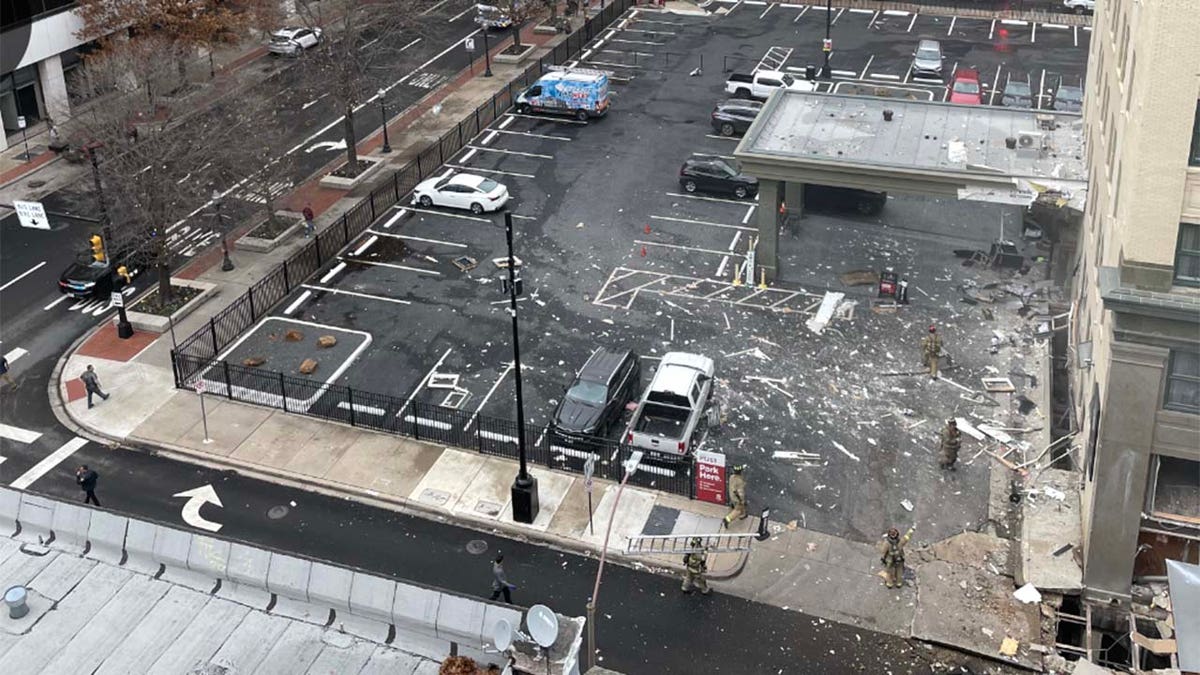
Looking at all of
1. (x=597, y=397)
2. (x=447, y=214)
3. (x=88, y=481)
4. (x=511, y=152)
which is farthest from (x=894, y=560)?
(x=511, y=152)

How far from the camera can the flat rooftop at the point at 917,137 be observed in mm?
38062

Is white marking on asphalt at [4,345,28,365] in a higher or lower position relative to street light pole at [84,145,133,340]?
lower

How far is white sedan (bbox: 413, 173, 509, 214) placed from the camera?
46719 millimetres

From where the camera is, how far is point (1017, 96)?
5522 centimetres

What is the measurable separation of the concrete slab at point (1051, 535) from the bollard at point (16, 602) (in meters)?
20.4

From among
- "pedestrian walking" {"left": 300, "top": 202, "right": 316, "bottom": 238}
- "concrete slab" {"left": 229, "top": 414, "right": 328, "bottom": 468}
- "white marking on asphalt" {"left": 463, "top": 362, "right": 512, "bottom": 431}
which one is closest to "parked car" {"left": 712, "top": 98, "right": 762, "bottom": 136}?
"pedestrian walking" {"left": 300, "top": 202, "right": 316, "bottom": 238}

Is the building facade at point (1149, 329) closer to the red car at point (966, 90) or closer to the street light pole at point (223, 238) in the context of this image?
the red car at point (966, 90)

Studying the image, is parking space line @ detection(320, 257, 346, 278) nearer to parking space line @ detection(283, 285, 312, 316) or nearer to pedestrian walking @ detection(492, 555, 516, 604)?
parking space line @ detection(283, 285, 312, 316)

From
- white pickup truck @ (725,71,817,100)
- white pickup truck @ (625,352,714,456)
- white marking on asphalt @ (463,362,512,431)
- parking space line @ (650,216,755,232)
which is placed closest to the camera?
white pickup truck @ (625,352,714,456)

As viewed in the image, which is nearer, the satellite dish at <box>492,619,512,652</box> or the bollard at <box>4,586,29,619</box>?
the satellite dish at <box>492,619,512,652</box>

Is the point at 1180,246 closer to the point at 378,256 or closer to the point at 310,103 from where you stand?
the point at 378,256

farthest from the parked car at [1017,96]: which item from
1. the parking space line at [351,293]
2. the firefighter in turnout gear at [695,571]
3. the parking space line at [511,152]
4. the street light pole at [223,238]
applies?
the firefighter in turnout gear at [695,571]

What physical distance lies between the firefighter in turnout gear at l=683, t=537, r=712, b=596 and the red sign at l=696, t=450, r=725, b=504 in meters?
2.49

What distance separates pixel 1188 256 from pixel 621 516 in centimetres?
1411
